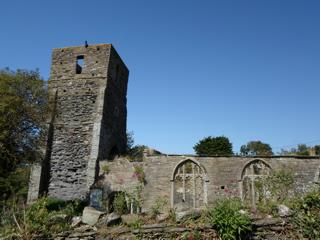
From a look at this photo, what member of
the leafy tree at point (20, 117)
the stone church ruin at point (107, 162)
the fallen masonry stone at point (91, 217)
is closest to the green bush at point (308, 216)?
the fallen masonry stone at point (91, 217)

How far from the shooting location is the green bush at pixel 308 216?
5984mm

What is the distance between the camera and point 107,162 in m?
18.2

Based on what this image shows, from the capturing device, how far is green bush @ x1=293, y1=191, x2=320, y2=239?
5.98 meters

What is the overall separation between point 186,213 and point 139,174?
10937 mm

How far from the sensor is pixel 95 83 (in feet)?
66.6

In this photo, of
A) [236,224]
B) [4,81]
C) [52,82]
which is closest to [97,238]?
[236,224]

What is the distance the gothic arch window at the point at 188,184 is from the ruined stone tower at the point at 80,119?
4.70 metres

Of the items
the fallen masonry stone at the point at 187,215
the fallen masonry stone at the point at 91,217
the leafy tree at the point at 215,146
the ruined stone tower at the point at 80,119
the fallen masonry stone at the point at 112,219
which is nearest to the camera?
the fallen masonry stone at the point at 187,215

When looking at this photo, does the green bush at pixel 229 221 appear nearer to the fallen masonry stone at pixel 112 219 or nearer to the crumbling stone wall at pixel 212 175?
the fallen masonry stone at pixel 112 219

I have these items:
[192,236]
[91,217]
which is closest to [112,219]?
[91,217]

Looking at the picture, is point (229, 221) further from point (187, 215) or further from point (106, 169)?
point (106, 169)

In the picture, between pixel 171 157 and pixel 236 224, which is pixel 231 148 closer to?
pixel 171 157

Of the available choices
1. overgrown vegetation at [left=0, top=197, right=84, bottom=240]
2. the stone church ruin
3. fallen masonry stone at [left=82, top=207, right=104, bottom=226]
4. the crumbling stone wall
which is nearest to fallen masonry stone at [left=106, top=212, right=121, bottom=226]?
fallen masonry stone at [left=82, top=207, right=104, bottom=226]

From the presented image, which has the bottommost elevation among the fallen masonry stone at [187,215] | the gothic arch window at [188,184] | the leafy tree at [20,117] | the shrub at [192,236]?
the shrub at [192,236]
